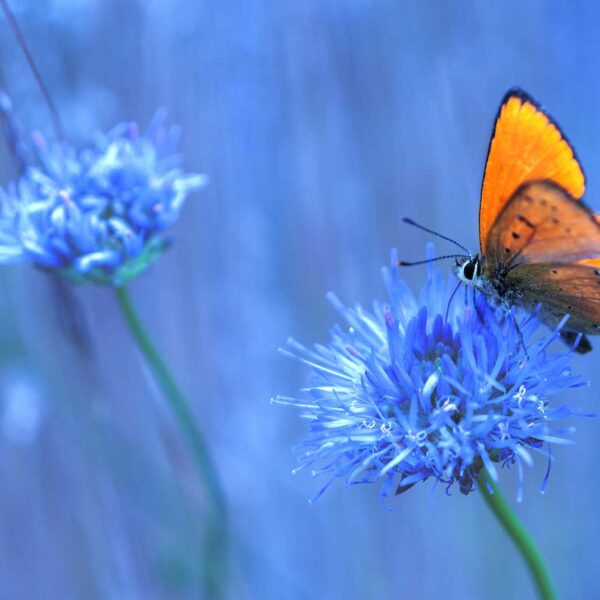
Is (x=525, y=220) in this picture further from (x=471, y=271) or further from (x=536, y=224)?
(x=471, y=271)

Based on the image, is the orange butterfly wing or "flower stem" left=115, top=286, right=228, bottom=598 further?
"flower stem" left=115, top=286, right=228, bottom=598

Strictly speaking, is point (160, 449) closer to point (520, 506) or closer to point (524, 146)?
point (520, 506)

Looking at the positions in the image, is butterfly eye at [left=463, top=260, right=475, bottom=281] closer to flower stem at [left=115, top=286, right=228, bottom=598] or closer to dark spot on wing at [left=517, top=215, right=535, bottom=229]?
dark spot on wing at [left=517, top=215, right=535, bottom=229]

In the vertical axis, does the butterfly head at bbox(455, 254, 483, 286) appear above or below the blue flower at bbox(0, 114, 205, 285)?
below

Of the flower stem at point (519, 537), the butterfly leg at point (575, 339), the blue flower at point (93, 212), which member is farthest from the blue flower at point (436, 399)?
the blue flower at point (93, 212)

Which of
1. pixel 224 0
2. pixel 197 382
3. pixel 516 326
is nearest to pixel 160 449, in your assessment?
pixel 197 382

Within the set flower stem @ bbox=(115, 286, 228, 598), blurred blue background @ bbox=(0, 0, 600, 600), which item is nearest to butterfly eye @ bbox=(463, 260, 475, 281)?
flower stem @ bbox=(115, 286, 228, 598)
